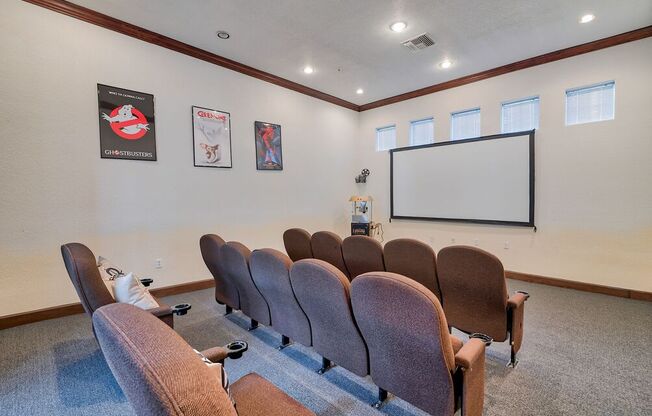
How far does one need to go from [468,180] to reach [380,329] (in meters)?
4.61

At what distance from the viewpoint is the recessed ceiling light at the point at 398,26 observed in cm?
369

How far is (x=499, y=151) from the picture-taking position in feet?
16.2

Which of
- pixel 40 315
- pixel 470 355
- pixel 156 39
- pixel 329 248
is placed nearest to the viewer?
pixel 470 355

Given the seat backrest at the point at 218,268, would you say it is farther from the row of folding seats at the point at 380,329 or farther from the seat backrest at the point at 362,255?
the seat backrest at the point at 362,255

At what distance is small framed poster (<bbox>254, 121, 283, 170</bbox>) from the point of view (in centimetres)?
509

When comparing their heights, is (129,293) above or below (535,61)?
below

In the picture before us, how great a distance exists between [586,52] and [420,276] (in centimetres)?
434

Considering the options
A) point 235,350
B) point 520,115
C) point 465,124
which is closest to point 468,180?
point 465,124

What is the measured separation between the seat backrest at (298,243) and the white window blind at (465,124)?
3.72 m

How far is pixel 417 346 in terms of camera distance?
4.58 feet

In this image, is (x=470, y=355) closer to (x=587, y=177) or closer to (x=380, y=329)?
(x=380, y=329)

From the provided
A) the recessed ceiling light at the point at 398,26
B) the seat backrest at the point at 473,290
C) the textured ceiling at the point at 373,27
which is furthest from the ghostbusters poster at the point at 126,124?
the seat backrest at the point at 473,290

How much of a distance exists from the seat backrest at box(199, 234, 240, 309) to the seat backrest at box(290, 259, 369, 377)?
1292mm

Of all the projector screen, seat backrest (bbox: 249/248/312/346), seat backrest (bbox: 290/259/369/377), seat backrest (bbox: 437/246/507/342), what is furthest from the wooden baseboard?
the projector screen
